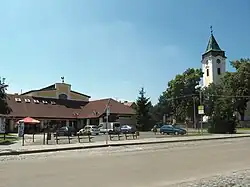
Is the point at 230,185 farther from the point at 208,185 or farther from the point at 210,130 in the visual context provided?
the point at 210,130

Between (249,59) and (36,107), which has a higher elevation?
(249,59)

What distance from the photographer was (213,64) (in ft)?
343

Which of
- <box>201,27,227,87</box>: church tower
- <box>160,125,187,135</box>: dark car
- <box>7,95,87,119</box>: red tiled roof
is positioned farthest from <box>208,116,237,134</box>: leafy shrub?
<box>201,27,227,87</box>: church tower

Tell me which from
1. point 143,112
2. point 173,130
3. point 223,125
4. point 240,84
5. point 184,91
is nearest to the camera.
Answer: point 173,130

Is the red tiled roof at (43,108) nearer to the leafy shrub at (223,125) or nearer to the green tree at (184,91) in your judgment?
the leafy shrub at (223,125)

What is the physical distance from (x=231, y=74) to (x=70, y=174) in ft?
256

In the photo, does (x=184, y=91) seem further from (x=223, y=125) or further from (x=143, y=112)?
(x=223, y=125)

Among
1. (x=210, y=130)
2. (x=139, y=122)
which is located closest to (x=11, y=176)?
(x=210, y=130)

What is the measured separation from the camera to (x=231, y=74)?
8506 centimetres

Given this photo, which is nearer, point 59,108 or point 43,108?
point 43,108

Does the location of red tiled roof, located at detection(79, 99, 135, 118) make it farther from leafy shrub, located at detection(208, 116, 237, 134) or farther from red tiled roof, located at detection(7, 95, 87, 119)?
leafy shrub, located at detection(208, 116, 237, 134)

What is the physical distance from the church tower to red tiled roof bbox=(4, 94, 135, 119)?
41.4m

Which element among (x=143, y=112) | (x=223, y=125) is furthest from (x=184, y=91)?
(x=223, y=125)

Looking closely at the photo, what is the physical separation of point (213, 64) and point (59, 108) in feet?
173
